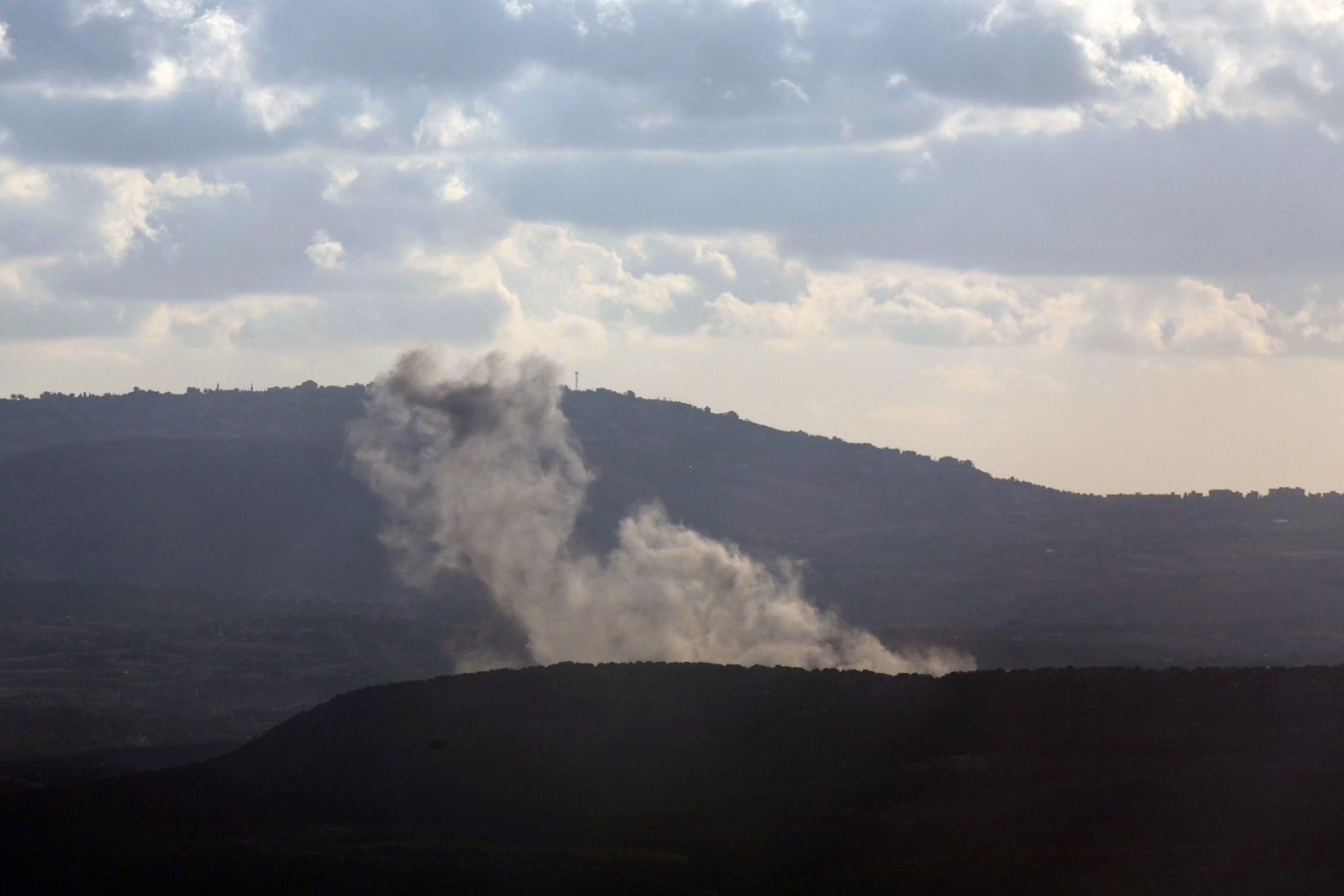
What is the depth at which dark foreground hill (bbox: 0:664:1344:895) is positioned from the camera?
3669cm

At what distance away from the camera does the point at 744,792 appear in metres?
44.6

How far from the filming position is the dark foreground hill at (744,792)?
36688mm

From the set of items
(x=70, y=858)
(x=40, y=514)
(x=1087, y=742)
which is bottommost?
(x=70, y=858)

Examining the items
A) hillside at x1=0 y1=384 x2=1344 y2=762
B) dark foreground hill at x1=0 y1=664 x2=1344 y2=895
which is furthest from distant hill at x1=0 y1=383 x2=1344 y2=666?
dark foreground hill at x1=0 y1=664 x2=1344 y2=895

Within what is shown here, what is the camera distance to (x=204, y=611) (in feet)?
418

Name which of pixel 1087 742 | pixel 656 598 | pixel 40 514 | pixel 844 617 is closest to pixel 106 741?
pixel 656 598

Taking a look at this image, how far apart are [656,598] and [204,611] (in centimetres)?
4745

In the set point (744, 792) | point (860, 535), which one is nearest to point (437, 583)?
point (860, 535)

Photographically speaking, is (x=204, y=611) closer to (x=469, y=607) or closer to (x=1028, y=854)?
(x=469, y=607)

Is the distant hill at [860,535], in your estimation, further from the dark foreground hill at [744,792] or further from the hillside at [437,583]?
the dark foreground hill at [744,792]

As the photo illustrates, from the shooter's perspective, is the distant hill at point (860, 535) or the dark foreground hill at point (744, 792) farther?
the distant hill at point (860, 535)

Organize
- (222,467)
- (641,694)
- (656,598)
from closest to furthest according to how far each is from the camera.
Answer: (641,694) < (656,598) < (222,467)

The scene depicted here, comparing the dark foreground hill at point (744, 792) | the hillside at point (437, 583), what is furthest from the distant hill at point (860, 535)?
the dark foreground hill at point (744, 792)

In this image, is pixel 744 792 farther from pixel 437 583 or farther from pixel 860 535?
pixel 860 535
